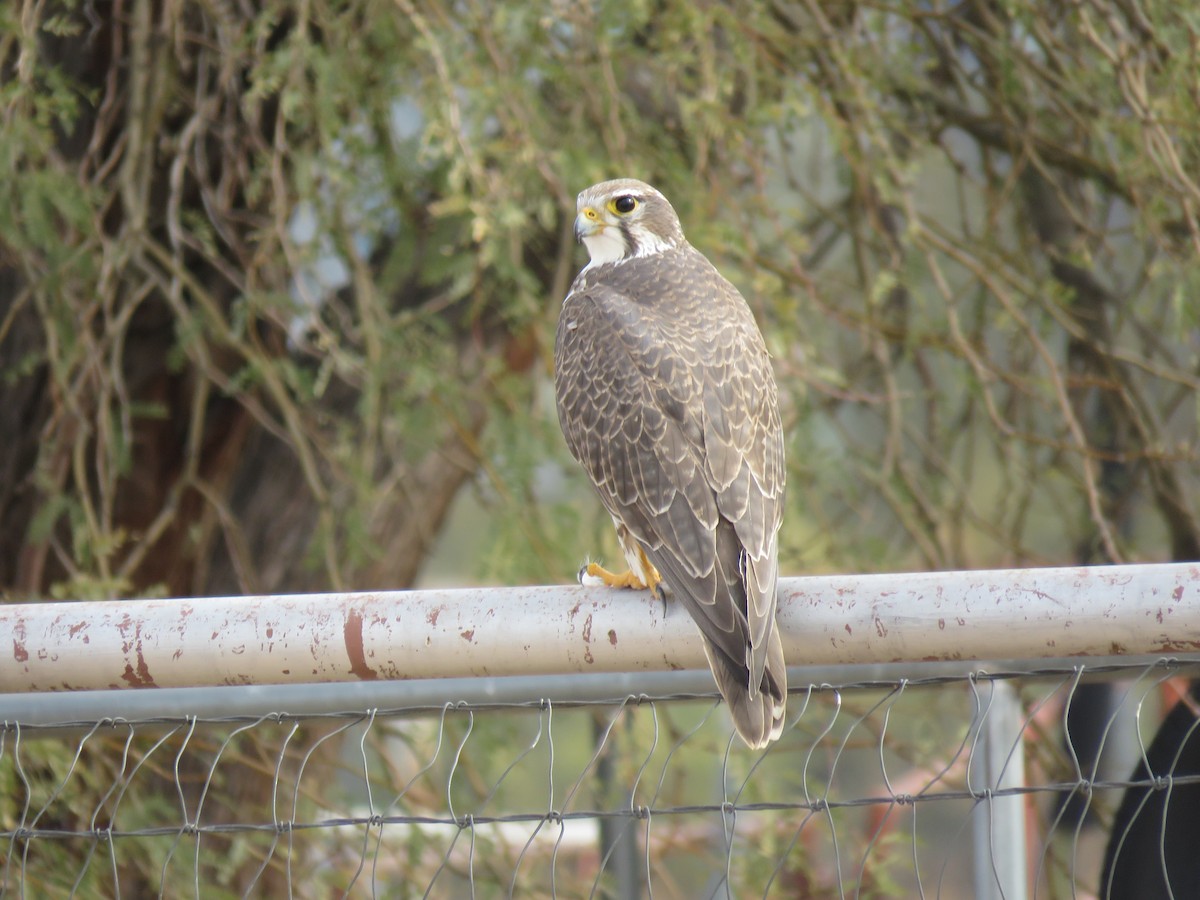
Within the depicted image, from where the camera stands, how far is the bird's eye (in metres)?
3.03

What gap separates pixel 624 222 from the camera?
10.1 feet

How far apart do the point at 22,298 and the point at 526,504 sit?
1.17 metres

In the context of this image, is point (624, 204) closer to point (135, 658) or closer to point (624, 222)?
point (624, 222)

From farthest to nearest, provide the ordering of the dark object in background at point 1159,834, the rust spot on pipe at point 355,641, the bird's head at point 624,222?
the bird's head at point 624,222 < the dark object in background at point 1159,834 < the rust spot on pipe at point 355,641

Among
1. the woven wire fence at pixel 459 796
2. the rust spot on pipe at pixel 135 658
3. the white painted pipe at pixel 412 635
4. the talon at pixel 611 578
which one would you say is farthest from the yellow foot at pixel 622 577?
the rust spot on pipe at pixel 135 658

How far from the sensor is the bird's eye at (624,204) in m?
3.03

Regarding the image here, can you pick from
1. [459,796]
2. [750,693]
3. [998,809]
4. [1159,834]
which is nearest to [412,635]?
[750,693]

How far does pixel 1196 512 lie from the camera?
12.1 ft

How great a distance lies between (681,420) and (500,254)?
2.83 feet

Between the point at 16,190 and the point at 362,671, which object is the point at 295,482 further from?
the point at 362,671

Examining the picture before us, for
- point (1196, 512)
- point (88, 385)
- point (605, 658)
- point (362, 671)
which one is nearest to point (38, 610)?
point (362, 671)

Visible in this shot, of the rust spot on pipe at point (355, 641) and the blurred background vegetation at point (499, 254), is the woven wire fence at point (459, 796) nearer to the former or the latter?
the rust spot on pipe at point (355, 641)

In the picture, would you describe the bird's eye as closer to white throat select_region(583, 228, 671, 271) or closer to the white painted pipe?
white throat select_region(583, 228, 671, 271)

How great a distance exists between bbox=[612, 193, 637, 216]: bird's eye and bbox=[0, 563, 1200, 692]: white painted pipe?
4.73 feet
